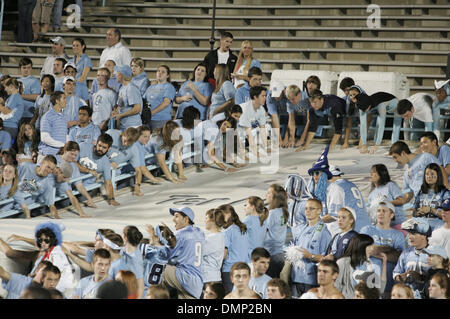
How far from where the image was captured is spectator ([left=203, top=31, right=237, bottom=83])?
44.4 ft

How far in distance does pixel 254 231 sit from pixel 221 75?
10.5 feet

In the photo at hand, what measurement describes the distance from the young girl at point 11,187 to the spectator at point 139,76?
8.31ft

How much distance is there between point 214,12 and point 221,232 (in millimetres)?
6003

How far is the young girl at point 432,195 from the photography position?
10.4 m

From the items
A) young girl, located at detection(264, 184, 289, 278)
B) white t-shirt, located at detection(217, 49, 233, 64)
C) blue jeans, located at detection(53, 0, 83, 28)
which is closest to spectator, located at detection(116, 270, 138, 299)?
young girl, located at detection(264, 184, 289, 278)

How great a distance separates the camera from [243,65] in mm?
13500

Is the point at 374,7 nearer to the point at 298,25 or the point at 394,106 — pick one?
the point at 298,25

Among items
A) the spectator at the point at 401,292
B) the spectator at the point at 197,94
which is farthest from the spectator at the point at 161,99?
the spectator at the point at 401,292

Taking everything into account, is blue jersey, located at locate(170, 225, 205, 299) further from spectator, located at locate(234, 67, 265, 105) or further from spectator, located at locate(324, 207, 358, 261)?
spectator, located at locate(234, 67, 265, 105)

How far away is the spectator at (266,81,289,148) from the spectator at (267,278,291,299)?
4035mm

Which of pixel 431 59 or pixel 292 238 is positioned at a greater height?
pixel 431 59

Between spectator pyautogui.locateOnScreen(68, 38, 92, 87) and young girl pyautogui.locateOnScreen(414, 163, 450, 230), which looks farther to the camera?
spectator pyautogui.locateOnScreen(68, 38, 92, 87)

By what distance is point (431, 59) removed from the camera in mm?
14961
